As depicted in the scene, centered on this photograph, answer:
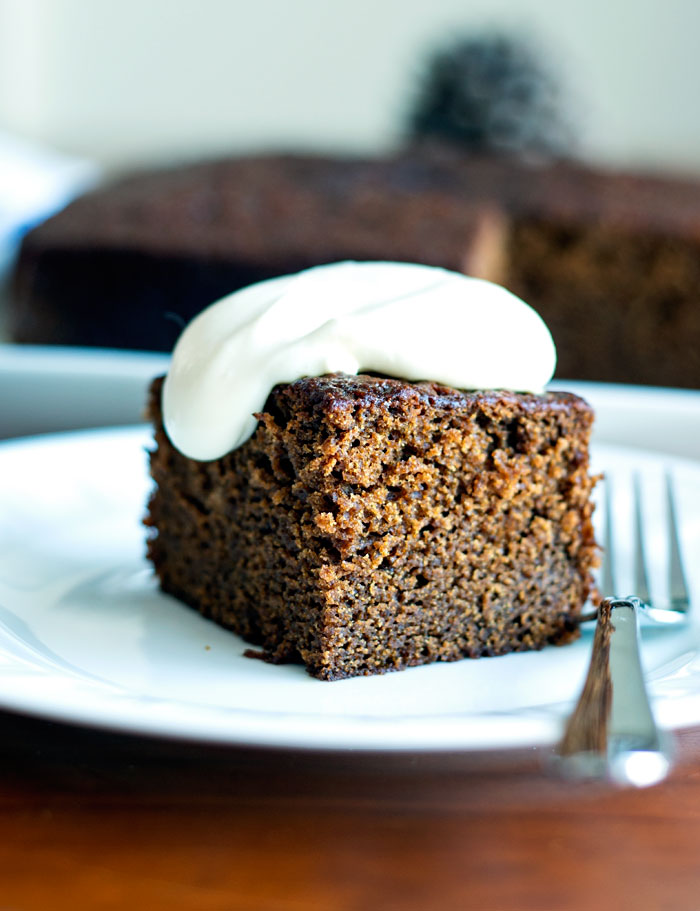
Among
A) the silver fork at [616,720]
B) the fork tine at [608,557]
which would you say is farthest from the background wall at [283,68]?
the silver fork at [616,720]

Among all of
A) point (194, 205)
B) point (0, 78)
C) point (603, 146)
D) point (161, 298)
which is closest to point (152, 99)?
point (0, 78)

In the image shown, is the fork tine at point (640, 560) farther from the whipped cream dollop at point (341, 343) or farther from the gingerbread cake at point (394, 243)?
the gingerbread cake at point (394, 243)

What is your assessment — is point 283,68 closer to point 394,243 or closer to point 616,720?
point 394,243

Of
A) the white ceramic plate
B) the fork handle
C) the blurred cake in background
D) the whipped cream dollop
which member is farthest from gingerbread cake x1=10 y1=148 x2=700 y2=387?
the fork handle

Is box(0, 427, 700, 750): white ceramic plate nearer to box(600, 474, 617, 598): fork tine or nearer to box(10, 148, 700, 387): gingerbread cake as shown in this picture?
box(600, 474, 617, 598): fork tine

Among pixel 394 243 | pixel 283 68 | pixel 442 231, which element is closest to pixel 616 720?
pixel 394 243
